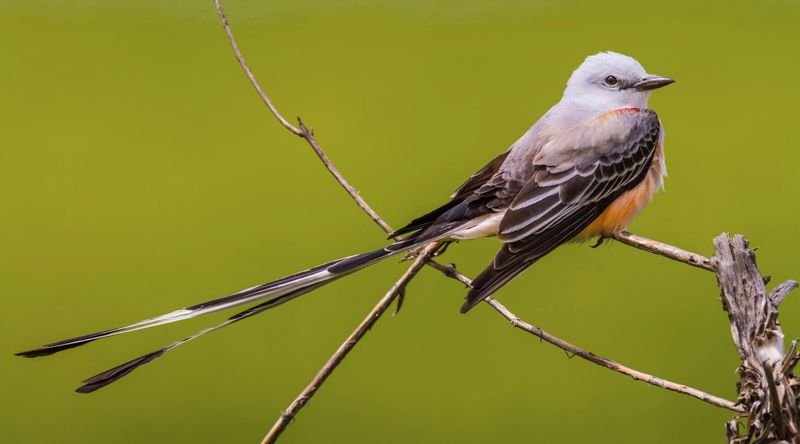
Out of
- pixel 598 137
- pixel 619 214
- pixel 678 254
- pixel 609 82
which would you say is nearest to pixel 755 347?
pixel 678 254

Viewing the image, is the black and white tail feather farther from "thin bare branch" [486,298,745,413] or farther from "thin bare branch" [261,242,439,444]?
"thin bare branch" [486,298,745,413]

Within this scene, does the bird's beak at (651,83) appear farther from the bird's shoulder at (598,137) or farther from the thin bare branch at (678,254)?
the thin bare branch at (678,254)

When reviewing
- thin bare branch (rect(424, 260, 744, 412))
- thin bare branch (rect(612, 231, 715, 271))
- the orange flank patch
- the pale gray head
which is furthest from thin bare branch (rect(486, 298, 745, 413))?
the pale gray head

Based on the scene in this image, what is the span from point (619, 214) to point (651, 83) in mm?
359

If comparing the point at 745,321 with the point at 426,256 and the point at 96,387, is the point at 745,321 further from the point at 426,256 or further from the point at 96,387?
the point at 96,387

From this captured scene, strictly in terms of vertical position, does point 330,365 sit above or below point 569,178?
below

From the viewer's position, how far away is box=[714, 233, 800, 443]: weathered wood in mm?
1486

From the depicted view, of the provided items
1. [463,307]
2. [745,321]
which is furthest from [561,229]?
[745,321]

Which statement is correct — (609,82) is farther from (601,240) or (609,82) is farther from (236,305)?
(236,305)

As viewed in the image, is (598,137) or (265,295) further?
(598,137)

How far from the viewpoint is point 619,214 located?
227 centimetres

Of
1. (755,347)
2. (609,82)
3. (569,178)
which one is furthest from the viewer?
(609,82)

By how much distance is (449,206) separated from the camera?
2162 mm

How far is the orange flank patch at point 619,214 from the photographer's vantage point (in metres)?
2.26
